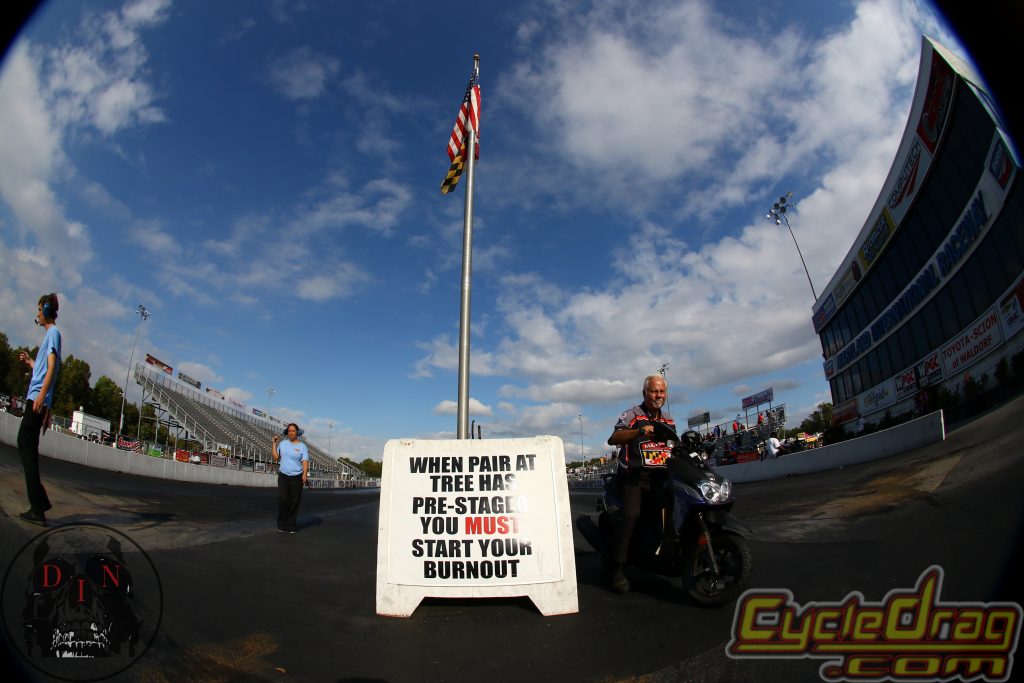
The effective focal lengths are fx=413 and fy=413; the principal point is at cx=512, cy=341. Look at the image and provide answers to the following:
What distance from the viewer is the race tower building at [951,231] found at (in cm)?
183

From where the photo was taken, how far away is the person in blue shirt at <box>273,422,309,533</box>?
5938 mm

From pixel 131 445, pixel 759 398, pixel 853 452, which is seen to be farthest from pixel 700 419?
pixel 131 445

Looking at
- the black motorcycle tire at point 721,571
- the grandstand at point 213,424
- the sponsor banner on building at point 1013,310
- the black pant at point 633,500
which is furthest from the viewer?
the grandstand at point 213,424

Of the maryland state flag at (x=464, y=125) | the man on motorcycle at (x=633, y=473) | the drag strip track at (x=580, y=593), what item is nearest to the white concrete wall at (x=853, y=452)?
the drag strip track at (x=580, y=593)

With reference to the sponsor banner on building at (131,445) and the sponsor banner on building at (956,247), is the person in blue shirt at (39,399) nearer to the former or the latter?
the sponsor banner on building at (956,247)

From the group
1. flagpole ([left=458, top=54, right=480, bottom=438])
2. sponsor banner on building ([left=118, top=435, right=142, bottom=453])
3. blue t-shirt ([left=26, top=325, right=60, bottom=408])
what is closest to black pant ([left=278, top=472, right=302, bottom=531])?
flagpole ([left=458, top=54, right=480, bottom=438])

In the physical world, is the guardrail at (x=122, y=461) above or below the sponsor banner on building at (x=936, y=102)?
below

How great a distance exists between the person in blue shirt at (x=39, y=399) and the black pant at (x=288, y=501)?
352cm

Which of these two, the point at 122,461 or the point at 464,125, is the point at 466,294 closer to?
the point at 464,125

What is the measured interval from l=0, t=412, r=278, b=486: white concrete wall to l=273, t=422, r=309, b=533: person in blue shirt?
2.09 m

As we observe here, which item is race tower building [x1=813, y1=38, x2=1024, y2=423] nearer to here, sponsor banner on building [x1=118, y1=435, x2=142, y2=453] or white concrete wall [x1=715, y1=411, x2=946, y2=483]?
white concrete wall [x1=715, y1=411, x2=946, y2=483]

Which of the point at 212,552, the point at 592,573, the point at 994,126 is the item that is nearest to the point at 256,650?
the point at 212,552

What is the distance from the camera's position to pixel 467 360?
18.2ft

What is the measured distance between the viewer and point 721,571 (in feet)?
8.93
